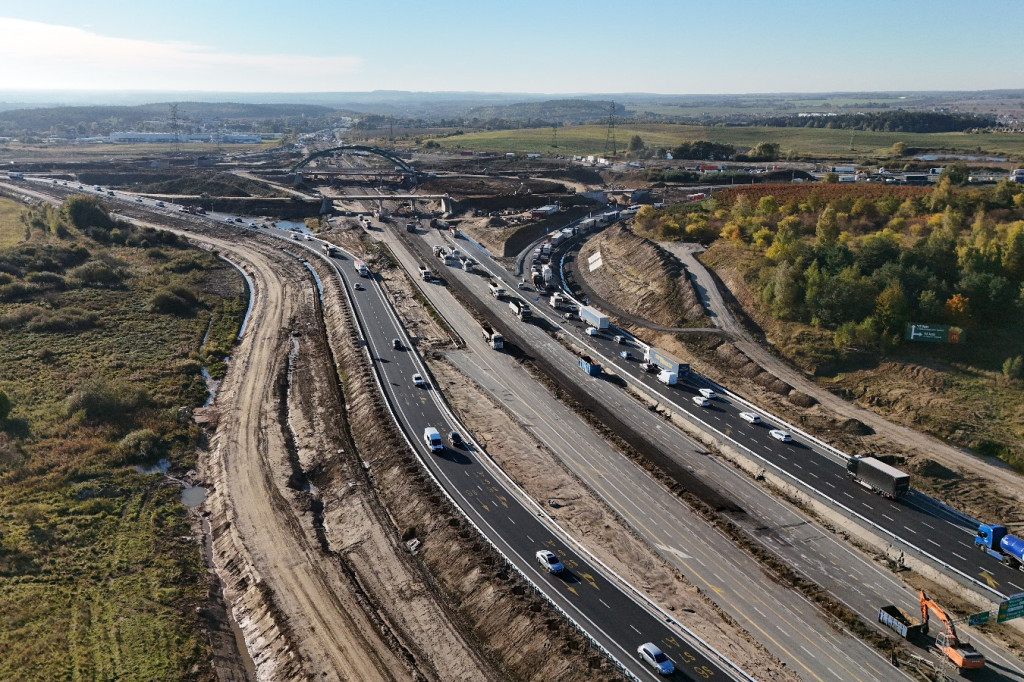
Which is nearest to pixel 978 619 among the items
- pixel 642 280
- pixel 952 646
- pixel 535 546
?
pixel 952 646

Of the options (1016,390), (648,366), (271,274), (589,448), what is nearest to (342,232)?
(271,274)

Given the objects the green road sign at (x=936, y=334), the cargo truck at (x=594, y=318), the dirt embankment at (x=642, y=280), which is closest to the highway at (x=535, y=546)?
the cargo truck at (x=594, y=318)

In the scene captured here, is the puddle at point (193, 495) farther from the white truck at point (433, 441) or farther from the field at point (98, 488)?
the white truck at point (433, 441)

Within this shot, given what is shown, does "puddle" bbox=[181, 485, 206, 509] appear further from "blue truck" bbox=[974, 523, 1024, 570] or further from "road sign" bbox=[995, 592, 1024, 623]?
"blue truck" bbox=[974, 523, 1024, 570]

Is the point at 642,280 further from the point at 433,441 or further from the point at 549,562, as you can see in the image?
the point at 549,562

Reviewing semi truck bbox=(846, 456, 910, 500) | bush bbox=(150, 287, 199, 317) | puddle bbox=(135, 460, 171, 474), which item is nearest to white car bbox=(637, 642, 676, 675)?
semi truck bbox=(846, 456, 910, 500)
